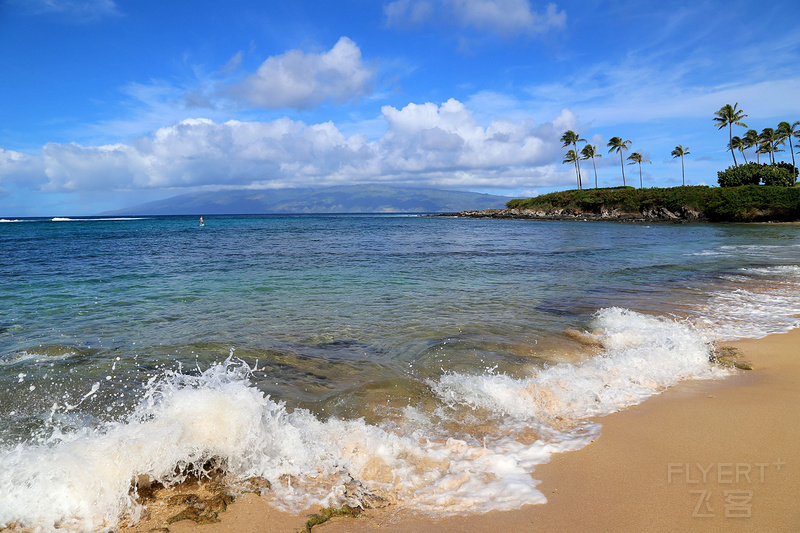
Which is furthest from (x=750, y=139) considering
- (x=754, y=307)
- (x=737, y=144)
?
(x=754, y=307)

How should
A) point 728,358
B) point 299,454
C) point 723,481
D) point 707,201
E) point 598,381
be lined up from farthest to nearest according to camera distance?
1. point 707,201
2. point 728,358
3. point 598,381
4. point 299,454
5. point 723,481

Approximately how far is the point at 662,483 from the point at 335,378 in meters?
4.14

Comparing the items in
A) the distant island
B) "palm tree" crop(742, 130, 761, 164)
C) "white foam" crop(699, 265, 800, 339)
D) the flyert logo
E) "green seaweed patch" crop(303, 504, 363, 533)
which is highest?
"palm tree" crop(742, 130, 761, 164)

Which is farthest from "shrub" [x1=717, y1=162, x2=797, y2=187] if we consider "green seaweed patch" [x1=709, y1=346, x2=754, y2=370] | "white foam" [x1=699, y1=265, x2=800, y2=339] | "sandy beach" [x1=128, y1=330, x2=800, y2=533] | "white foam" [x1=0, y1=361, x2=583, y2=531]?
"white foam" [x1=0, y1=361, x2=583, y2=531]

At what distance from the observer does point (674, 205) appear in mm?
64500

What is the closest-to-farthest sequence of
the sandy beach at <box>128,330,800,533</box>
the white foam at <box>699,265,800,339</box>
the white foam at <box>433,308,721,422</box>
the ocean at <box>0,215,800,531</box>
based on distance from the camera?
the sandy beach at <box>128,330,800,533</box>, the ocean at <box>0,215,800,531</box>, the white foam at <box>433,308,721,422</box>, the white foam at <box>699,265,800,339</box>

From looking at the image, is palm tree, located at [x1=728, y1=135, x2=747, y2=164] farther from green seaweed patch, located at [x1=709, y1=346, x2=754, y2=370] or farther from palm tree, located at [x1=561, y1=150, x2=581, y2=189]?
green seaweed patch, located at [x1=709, y1=346, x2=754, y2=370]

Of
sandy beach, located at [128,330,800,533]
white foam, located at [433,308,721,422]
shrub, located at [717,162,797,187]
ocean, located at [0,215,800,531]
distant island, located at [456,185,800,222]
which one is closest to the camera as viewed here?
sandy beach, located at [128,330,800,533]

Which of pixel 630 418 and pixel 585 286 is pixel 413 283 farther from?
pixel 630 418

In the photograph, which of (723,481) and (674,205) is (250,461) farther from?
(674,205)

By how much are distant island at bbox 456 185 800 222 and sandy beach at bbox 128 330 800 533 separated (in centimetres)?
6639

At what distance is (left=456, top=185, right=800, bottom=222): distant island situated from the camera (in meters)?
54.2

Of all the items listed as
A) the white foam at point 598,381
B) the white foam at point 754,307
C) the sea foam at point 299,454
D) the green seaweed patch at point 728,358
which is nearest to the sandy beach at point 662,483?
the sea foam at point 299,454

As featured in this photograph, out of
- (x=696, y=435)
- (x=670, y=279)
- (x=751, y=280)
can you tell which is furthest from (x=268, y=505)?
(x=751, y=280)
